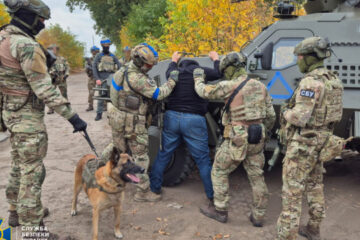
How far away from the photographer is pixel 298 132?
9.46 ft

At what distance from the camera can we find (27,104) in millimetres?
2879

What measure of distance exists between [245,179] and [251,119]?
1.90 meters

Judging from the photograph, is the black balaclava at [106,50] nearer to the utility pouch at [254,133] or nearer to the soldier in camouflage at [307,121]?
the utility pouch at [254,133]

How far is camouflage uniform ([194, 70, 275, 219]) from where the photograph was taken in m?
3.26

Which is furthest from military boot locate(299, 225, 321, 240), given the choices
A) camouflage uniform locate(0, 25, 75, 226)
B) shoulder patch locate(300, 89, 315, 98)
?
camouflage uniform locate(0, 25, 75, 226)

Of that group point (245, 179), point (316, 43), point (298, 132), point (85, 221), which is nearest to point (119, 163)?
point (85, 221)

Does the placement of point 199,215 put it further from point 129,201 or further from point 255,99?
point 255,99

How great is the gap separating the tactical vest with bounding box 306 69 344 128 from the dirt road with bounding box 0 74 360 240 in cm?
125

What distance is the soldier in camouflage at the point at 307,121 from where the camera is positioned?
276 centimetres

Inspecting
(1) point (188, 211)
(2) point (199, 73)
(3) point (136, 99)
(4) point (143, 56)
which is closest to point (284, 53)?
(2) point (199, 73)

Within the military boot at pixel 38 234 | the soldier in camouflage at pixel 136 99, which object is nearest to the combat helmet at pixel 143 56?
the soldier in camouflage at pixel 136 99

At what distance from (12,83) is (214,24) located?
5.43 m

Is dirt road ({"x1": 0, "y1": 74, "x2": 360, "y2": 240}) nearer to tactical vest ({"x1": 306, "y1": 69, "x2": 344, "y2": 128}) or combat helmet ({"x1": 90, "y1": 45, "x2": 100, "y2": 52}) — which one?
tactical vest ({"x1": 306, "y1": 69, "x2": 344, "y2": 128})

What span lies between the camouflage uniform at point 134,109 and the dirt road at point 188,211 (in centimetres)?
51
